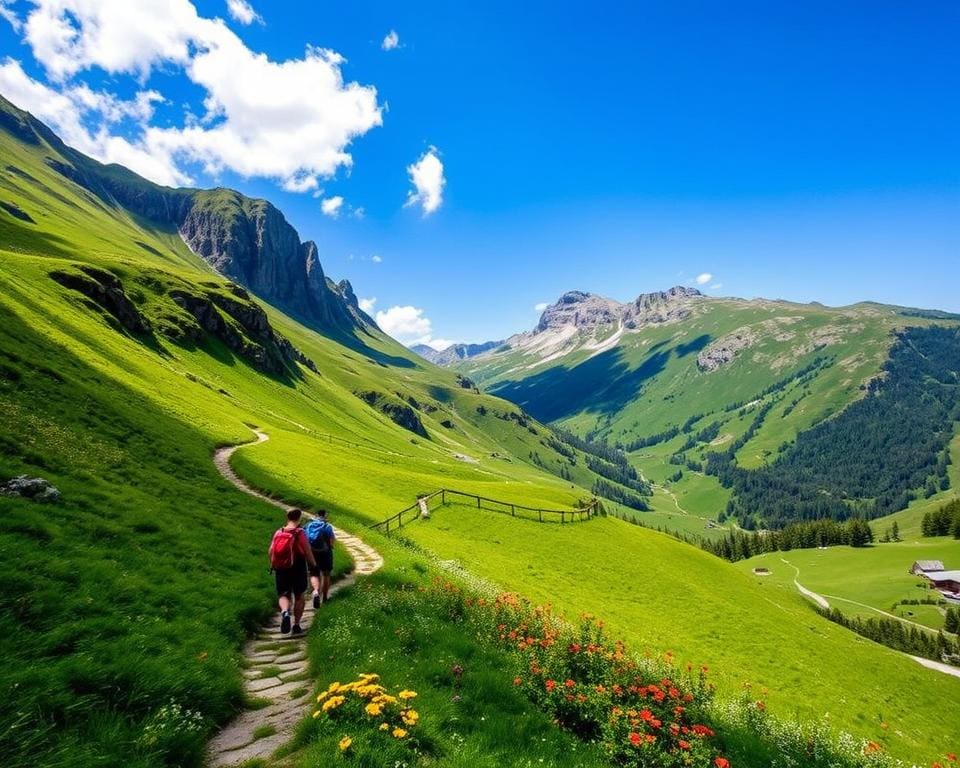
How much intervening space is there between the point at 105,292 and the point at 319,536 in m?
103

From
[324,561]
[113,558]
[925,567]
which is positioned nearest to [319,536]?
[324,561]

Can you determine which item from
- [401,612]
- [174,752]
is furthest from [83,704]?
[401,612]

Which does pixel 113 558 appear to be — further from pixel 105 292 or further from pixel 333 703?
pixel 105 292

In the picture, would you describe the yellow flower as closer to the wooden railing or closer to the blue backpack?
the blue backpack

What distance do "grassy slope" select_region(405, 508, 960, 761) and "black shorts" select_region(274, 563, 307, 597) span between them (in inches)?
831

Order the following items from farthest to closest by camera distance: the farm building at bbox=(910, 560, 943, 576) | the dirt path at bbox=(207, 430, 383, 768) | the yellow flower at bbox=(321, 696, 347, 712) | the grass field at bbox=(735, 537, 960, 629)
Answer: the farm building at bbox=(910, 560, 943, 576)
the grass field at bbox=(735, 537, 960, 629)
the yellow flower at bbox=(321, 696, 347, 712)
the dirt path at bbox=(207, 430, 383, 768)

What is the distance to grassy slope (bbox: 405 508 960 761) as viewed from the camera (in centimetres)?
3431

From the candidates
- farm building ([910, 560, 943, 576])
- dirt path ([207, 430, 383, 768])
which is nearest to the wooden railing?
dirt path ([207, 430, 383, 768])

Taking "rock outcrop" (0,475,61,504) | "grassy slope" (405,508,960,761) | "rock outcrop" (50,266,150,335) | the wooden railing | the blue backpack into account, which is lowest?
"grassy slope" (405,508,960,761)

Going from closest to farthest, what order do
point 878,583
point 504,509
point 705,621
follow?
1. point 705,621
2. point 504,509
3. point 878,583

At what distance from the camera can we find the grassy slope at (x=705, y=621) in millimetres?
34312

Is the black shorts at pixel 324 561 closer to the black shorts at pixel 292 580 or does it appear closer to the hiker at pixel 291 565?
the hiker at pixel 291 565

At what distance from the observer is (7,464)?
18.2m

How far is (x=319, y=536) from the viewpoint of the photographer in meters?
20.7
